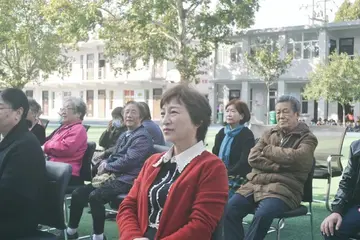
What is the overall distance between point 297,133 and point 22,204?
2.48 metres

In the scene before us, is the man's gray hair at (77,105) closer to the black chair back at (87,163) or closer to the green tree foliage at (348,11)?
the black chair back at (87,163)

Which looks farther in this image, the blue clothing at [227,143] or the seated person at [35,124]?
the seated person at [35,124]

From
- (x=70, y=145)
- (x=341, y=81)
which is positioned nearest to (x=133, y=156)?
(x=70, y=145)

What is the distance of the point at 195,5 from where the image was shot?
79.8 feet

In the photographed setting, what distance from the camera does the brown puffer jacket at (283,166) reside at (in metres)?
4.04

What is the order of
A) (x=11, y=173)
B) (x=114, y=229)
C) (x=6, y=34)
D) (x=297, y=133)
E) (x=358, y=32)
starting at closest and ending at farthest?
1. (x=11, y=173)
2. (x=297, y=133)
3. (x=114, y=229)
4. (x=6, y=34)
5. (x=358, y=32)

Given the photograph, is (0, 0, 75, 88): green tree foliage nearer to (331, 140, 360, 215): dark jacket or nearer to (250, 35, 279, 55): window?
(250, 35, 279, 55): window

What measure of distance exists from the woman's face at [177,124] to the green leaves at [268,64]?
28.1m

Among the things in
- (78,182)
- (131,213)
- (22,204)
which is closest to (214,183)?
(131,213)

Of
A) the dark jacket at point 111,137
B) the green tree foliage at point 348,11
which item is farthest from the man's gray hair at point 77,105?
the green tree foliage at point 348,11

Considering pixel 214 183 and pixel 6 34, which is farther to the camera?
pixel 6 34

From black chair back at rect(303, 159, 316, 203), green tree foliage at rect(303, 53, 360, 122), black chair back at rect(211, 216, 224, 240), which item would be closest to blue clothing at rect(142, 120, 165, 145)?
black chair back at rect(303, 159, 316, 203)

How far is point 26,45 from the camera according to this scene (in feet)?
76.7

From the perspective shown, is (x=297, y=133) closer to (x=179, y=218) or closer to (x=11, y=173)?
(x=179, y=218)
